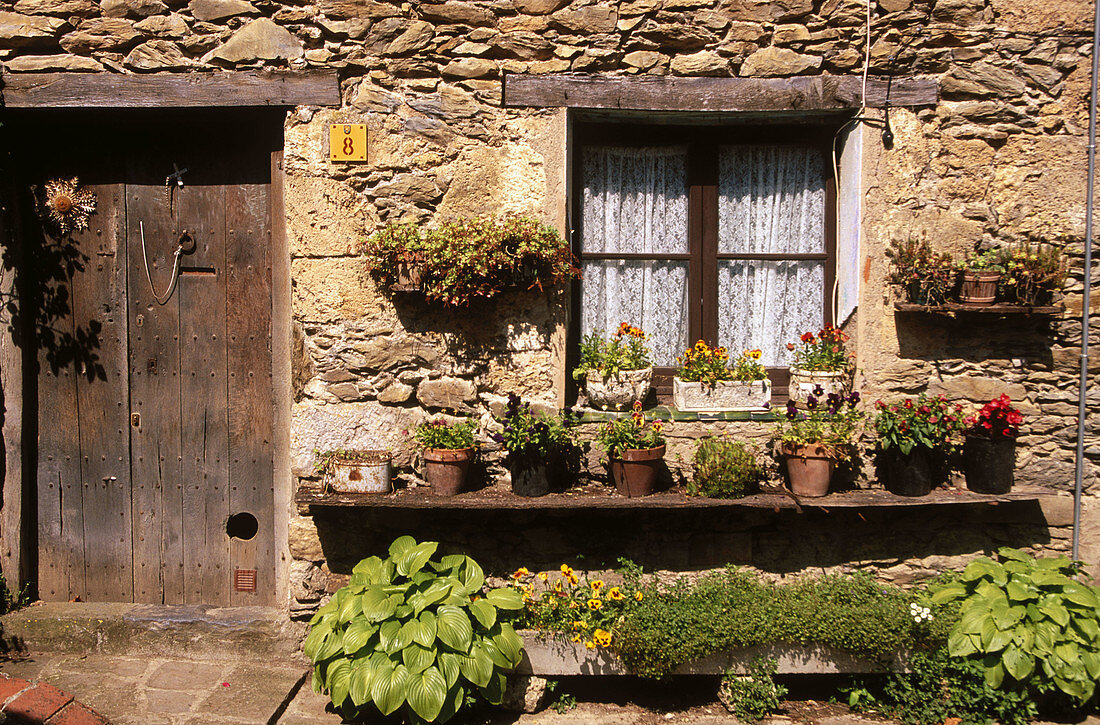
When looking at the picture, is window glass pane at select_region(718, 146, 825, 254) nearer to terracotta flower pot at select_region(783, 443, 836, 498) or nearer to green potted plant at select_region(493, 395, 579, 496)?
terracotta flower pot at select_region(783, 443, 836, 498)

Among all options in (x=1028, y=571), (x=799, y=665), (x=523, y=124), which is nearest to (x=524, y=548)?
(x=799, y=665)

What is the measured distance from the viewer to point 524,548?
12.4ft

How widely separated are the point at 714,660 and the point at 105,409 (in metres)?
3.48

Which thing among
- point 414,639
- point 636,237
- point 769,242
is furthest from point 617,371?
point 414,639

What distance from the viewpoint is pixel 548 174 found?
3744mm

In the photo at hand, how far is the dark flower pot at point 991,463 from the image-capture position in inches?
143

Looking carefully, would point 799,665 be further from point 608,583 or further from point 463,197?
point 463,197

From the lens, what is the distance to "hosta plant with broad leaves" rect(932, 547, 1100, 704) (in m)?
3.16

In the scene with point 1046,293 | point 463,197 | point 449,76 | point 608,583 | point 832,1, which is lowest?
point 608,583

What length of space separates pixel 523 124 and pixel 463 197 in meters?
0.49

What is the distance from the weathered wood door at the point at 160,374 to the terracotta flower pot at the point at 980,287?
3640mm

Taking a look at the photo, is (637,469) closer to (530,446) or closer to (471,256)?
(530,446)

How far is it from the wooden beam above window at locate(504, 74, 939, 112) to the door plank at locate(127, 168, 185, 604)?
2.04 meters

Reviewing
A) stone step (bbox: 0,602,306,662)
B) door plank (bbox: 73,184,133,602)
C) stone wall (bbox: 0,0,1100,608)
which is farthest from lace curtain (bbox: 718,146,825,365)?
door plank (bbox: 73,184,133,602)
